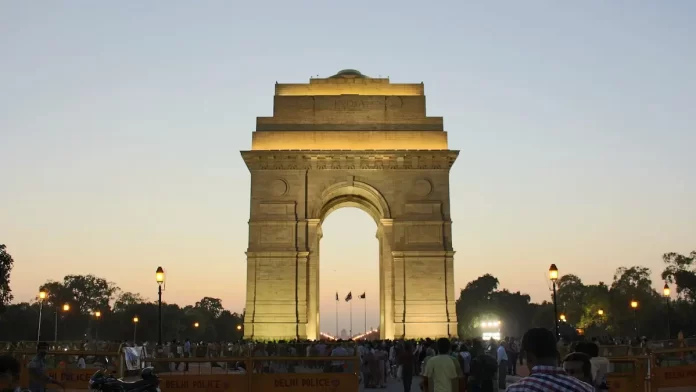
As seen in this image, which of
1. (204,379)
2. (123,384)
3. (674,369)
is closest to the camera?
(123,384)

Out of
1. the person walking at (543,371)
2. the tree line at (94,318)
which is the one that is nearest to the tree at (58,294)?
the tree line at (94,318)

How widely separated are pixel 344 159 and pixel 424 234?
5640mm

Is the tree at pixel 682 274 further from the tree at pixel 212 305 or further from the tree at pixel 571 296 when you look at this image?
the tree at pixel 212 305

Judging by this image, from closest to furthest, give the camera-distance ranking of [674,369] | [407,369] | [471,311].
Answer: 1. [674,369]
2. [407,369]
3. [471,311]

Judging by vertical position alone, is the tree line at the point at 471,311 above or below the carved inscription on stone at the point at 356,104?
below

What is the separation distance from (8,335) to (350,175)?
57059mm

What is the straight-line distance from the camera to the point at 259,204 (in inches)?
1582

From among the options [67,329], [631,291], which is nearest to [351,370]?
[631,291]

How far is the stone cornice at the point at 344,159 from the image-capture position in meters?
40.5

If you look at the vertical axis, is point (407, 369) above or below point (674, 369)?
below

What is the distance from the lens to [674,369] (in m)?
17.5

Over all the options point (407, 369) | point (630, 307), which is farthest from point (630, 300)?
point (407, 369)

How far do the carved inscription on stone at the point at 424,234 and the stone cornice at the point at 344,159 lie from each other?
125 inches

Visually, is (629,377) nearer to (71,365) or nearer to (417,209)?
(71,365)
